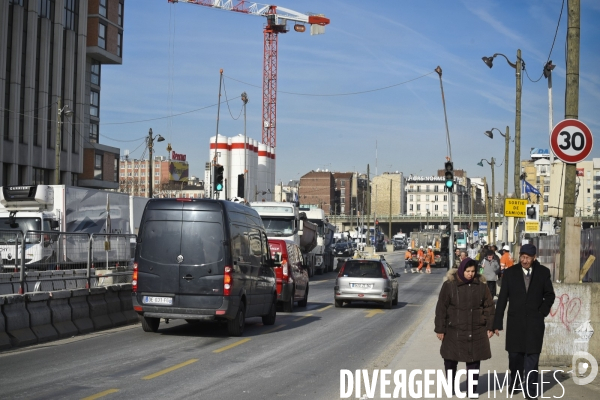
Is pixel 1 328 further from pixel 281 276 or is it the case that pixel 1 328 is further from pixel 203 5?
pixel 203 5

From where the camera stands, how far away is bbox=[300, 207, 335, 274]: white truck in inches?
2042

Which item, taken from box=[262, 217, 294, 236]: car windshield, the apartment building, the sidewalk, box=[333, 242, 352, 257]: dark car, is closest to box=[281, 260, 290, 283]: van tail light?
the sidewalk

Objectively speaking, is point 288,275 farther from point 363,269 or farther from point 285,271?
point 363,269

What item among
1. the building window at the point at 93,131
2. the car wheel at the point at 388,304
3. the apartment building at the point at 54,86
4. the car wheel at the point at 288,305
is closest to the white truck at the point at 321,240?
the apartment building at the point at 54,86

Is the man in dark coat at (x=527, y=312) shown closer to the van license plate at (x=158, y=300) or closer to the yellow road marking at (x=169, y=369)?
the yellow road marking at (x=169, y=369)

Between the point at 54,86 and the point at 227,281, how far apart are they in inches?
1928

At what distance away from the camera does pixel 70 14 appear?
63.2m

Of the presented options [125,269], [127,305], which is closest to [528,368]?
[127,305]

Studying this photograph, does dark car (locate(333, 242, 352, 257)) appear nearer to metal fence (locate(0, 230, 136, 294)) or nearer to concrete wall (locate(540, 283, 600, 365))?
metal fence (locate(0, 230, 136, 294))

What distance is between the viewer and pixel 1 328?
43.7 ft

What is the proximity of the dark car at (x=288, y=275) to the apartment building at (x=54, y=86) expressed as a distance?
93.4 feet

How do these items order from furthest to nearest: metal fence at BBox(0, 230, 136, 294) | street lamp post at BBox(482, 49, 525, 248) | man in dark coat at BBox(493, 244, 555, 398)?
street lamp post at BBox(482, 49, 525, 248) < metal fence at BBox(0, 230, 136, 294) < man in dark coat at BBox(493, 244, 555, 398)

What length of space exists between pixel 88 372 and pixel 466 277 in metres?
5.29

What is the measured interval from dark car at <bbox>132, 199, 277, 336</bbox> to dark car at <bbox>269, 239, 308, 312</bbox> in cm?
582
